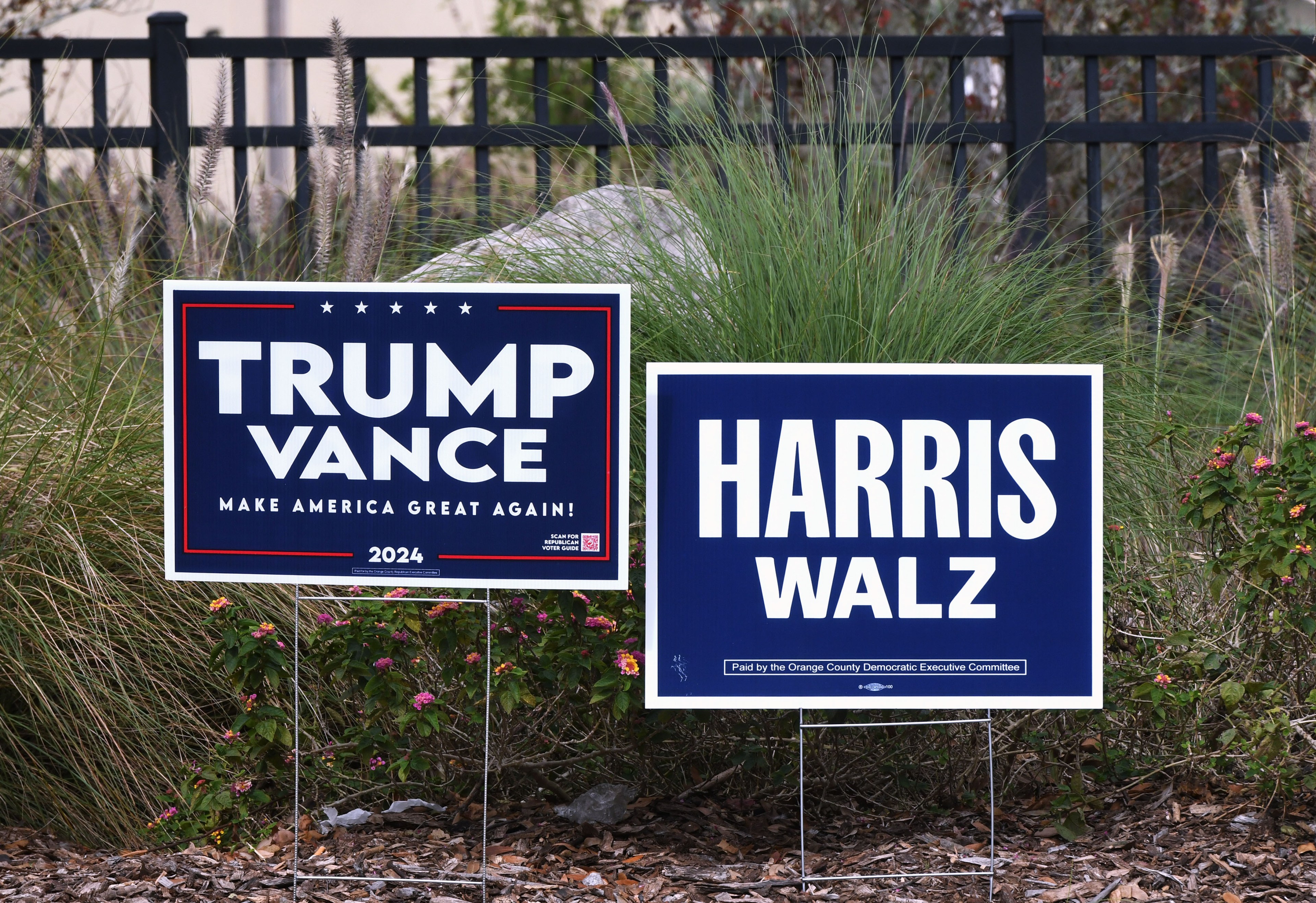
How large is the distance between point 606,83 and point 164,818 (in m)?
4.36

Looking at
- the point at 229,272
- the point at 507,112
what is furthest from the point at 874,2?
the point at 229,272

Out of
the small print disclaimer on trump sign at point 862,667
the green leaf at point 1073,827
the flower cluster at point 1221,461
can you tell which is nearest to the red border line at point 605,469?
the small print disclaimer on trump sign at point 862,667

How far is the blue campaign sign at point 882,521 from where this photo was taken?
3.15 m

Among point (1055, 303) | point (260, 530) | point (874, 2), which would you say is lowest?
point (260, 530)

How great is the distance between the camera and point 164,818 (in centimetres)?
358

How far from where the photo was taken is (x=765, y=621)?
10.4ft

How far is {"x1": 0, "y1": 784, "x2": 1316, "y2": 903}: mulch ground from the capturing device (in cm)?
323

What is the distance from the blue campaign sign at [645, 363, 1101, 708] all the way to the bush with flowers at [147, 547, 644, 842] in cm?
41

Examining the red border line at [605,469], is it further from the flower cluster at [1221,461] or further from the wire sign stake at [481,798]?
the flower cluster at [1221,461]

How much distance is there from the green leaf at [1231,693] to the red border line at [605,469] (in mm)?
1556

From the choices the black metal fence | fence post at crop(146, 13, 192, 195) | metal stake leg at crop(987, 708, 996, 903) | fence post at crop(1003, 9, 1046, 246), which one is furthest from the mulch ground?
fence post at crop(146, 13, 192, 195)

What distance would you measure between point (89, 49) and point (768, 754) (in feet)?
18.2

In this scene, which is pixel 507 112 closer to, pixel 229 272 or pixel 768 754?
pixel 229 272

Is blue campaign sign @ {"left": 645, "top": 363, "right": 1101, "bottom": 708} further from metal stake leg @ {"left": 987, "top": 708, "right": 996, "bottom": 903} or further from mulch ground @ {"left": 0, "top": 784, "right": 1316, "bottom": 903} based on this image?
mulch ground @ {"left": 0, "top": 784, "right": 1316, "bottom": 903}
